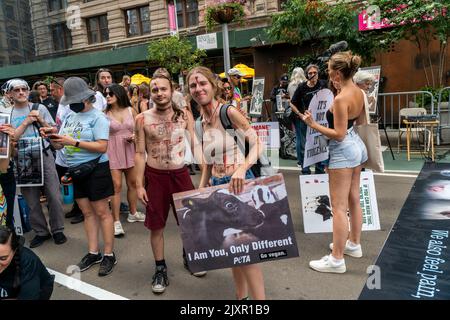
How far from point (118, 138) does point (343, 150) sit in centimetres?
274

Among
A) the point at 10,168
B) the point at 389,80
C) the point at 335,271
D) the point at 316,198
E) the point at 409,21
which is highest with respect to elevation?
the point at 409,21

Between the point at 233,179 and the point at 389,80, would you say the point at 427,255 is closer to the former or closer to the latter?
the point at 233,179

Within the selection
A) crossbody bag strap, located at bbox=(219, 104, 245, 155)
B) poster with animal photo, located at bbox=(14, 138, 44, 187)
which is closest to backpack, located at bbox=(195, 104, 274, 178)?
crossbody bag strap, located at bbox=(219, 104, 245, 155)

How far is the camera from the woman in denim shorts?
120 inches

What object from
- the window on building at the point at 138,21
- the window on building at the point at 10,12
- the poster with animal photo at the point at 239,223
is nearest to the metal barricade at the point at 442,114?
the poster with animal photo at the point at 239,223

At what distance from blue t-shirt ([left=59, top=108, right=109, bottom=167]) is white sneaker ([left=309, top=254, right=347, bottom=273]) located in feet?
7.43

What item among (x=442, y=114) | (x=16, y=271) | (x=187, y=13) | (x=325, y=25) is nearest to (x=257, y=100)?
(x=325, y=25)

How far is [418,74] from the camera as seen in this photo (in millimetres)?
12375

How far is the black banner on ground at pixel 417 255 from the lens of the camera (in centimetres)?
290

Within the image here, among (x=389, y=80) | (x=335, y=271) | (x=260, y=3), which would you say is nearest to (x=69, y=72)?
(x=260, y=3)

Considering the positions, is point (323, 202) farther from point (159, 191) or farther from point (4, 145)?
point (4, 145)

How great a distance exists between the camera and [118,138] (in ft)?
15.3

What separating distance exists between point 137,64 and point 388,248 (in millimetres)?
20079

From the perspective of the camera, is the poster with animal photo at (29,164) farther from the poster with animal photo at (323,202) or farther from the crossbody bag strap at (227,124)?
the poster with animal photo at (323,202)
